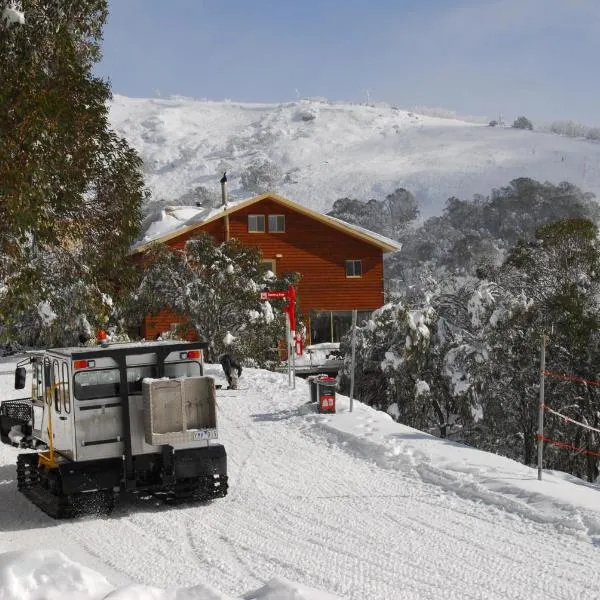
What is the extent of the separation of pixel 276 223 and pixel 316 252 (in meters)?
2.71

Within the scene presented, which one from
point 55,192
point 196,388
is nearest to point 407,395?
point 55,192

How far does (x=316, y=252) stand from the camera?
45.6 meters

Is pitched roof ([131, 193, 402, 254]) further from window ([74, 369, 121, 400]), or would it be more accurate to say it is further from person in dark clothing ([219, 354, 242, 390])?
window ([74, 369, 121, 400])

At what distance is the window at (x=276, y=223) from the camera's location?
44969 mm

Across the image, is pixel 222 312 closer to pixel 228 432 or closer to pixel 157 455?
pixel 228 432

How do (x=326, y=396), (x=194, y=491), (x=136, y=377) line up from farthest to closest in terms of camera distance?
(x=326, y=396)
(x=194, y=491)
(x=136, y=377)

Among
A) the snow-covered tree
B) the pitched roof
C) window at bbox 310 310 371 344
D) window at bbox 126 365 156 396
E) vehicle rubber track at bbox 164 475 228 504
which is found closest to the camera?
window at bbox 126 365 156 396

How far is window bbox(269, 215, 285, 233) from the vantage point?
45.0 meters

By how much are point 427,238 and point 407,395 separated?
82.3m

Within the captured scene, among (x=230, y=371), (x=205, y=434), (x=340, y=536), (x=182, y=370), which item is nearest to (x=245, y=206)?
(x=230, y=371)

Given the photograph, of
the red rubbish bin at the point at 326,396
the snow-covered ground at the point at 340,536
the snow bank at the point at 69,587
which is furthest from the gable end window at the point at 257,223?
the snow bank at the point at 69,587

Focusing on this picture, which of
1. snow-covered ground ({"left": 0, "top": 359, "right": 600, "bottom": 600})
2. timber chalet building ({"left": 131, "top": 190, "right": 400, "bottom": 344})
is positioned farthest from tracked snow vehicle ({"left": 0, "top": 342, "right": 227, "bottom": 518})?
timber chalet building ({"left": 131, "top": 190, "right": 400, "bottom": 344})

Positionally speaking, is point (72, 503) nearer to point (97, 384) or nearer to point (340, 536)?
point (97, 384)

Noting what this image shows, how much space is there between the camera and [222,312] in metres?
33.2
